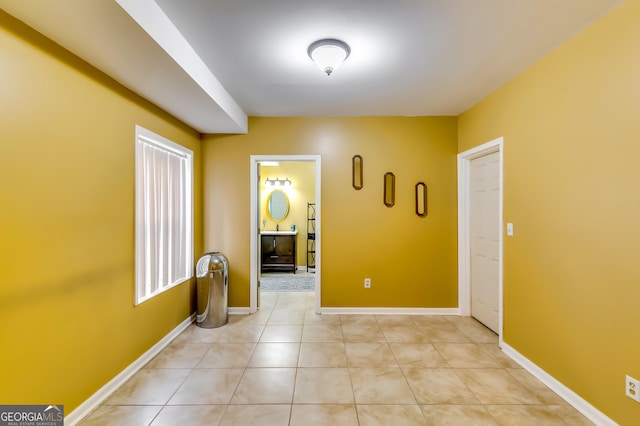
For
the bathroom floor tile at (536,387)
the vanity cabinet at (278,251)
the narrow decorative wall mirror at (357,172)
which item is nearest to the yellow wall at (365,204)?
the narrow decorative wall mirror at (357,172)

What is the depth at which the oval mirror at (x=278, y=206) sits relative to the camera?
6258 mm

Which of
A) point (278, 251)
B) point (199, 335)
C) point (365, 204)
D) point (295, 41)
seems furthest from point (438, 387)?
point (278, 251)

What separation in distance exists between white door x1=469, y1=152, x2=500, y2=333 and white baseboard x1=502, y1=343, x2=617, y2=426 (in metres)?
0.56

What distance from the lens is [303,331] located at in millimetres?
3045

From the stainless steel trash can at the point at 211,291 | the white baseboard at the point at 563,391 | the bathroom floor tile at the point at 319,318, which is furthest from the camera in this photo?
the bathroom floor tile at the point at 319,318

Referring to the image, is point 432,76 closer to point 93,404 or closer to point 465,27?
point 465,27

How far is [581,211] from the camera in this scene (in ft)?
6.08

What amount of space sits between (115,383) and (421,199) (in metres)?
3.52

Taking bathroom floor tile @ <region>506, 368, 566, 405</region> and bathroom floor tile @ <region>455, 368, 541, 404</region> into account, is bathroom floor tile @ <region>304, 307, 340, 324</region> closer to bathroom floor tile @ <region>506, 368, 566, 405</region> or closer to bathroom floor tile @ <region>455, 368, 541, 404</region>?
bathroom floor tile @ <region>455, 368, 541, 404</region>

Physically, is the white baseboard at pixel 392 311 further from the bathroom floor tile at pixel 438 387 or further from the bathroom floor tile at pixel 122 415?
the bathroom floor tile at pixel 122 415

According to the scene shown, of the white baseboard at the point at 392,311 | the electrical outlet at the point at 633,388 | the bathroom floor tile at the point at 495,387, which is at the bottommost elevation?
the bathroom floor tile at the point at 495,387

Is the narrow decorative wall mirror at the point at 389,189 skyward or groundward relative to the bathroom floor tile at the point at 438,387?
skyward

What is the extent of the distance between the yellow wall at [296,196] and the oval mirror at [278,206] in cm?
7

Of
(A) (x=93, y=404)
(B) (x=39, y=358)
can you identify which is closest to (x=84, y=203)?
(B) (x=39, y=358)
